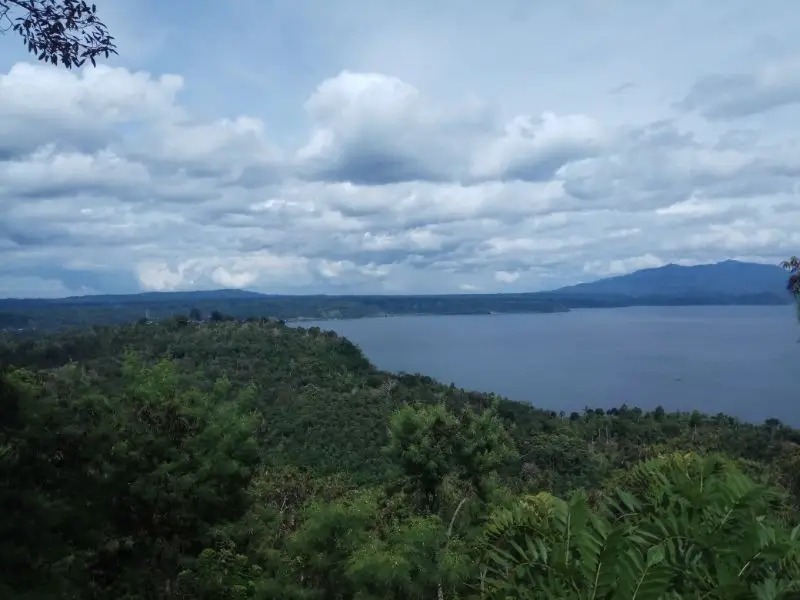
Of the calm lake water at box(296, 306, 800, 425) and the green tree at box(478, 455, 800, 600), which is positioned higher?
the green tree at box(478, 455, 800, 600)

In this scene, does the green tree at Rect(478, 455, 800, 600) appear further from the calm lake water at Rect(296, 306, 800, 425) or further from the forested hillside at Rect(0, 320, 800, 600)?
the calm lake water at Rect(296, 306, 800, 425)

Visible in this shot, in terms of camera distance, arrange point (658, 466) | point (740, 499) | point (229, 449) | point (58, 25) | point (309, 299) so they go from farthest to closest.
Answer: point (309, 299) < point (229, 449) < point (58, 25) < point (658, 466) < point (740, 499)

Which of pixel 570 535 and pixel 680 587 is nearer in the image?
pixel 680 587

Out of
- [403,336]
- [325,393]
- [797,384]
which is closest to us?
[325,393]

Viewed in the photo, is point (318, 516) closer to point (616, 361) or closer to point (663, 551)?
point (663, 551)

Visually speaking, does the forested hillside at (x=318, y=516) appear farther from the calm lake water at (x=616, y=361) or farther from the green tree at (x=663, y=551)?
the calm lake water at (x=616, y=361)

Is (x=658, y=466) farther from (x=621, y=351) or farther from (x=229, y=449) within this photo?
(x=621, y=351)

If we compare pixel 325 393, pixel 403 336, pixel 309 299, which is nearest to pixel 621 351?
pixel 403 336

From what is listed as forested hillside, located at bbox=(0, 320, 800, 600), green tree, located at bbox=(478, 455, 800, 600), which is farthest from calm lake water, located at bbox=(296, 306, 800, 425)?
green tree, located at bbox=(478, 455, 800, 600)
